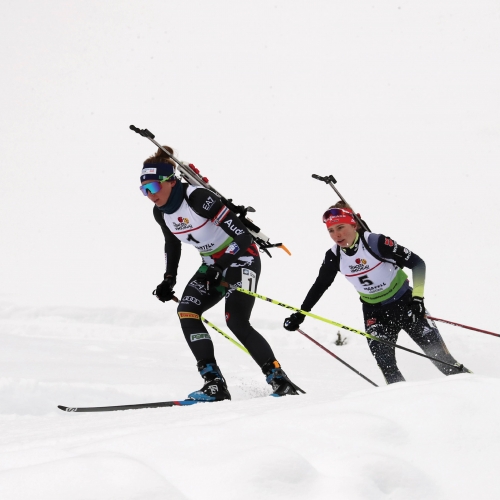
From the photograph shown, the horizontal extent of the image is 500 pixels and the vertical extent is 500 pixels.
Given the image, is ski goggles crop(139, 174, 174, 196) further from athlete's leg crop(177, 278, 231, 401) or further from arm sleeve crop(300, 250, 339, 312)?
arm sleeve crop(300, 250, 339, 312)

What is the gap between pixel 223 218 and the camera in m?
4.96

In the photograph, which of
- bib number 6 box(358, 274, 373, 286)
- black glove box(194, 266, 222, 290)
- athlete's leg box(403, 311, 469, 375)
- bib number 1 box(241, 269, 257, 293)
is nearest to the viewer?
black glove box(194, 266, 222, 290)

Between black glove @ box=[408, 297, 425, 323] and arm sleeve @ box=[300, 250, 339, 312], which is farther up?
arm sleeve @ box=[300, 250, 339, 312]

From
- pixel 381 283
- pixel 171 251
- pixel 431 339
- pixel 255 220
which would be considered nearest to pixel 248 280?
pixel 171 251

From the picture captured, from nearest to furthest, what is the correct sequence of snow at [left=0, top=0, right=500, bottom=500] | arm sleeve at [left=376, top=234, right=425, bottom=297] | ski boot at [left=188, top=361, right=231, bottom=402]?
1. snow at [left=0, top=0, right=500, bottom=500]
2. ski boot at [left=188, top=361, right=231, bottom=402]
3. arm sleeve at [left=376, top=234, right=425, bottom=297]

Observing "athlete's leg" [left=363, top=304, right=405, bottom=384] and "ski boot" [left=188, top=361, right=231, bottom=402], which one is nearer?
"ski boot" [left=188, top=361, right=231, bottom=402]

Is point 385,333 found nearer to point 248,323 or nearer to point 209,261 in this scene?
point 248,323

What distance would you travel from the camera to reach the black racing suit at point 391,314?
5234 millimetres

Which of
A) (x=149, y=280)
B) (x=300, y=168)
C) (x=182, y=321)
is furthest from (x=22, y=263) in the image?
(x=182, y=321)

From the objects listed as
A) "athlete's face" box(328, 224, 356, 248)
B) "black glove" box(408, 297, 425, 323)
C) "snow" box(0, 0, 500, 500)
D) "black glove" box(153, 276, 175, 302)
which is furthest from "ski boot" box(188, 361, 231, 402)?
"black glove" box(408, 297, 425, 323)

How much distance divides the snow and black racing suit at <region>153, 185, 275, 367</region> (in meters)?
1.00

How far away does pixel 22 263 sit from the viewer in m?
18.6

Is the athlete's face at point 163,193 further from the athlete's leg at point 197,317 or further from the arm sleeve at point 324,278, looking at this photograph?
the arm sleeve at point 324,278

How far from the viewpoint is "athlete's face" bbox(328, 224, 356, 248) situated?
524 centimetres
